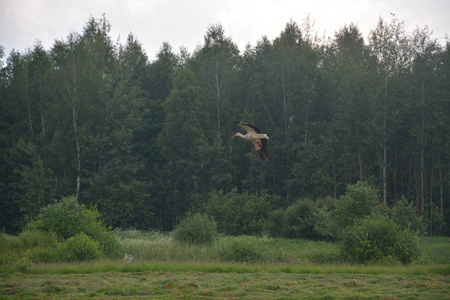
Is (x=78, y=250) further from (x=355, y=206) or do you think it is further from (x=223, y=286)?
(x=355, y=206)

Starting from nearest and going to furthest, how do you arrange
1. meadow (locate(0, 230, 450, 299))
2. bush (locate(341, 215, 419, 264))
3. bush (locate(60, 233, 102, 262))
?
meadow (locate(0, 230, 450, 299))
bush (locate(341, 215, 419, 264))
bush (locate(60, 233, 102, 262))

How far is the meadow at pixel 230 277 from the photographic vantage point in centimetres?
1354

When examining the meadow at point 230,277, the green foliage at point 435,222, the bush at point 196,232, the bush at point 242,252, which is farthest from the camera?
the green foliage at point 435,222

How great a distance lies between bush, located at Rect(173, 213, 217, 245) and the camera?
87.9ft

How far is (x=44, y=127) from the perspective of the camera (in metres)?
48.2

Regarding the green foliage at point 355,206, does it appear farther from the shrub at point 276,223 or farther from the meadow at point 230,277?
the shrub at point 276,223

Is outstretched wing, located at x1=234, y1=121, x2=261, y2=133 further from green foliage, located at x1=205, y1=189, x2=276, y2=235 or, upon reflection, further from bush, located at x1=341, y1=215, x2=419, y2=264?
green foliage, located at x1=205, y1=189, x2=276, y2=235

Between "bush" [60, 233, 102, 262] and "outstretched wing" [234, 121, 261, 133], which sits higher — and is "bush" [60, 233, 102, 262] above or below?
below

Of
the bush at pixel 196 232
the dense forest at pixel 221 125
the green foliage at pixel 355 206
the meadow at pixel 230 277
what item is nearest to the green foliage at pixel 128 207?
the dense forest at pixel 221 125

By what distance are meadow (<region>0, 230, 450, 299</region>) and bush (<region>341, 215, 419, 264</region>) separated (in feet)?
1.92

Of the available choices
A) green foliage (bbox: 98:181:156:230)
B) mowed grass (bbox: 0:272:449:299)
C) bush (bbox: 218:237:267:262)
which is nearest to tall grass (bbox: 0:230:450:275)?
bush (bbox: 218:237:267:262)

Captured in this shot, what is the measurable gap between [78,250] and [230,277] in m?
7.83

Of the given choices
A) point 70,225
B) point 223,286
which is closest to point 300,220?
point 70,225

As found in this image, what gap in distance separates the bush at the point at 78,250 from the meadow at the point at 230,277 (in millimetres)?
934
